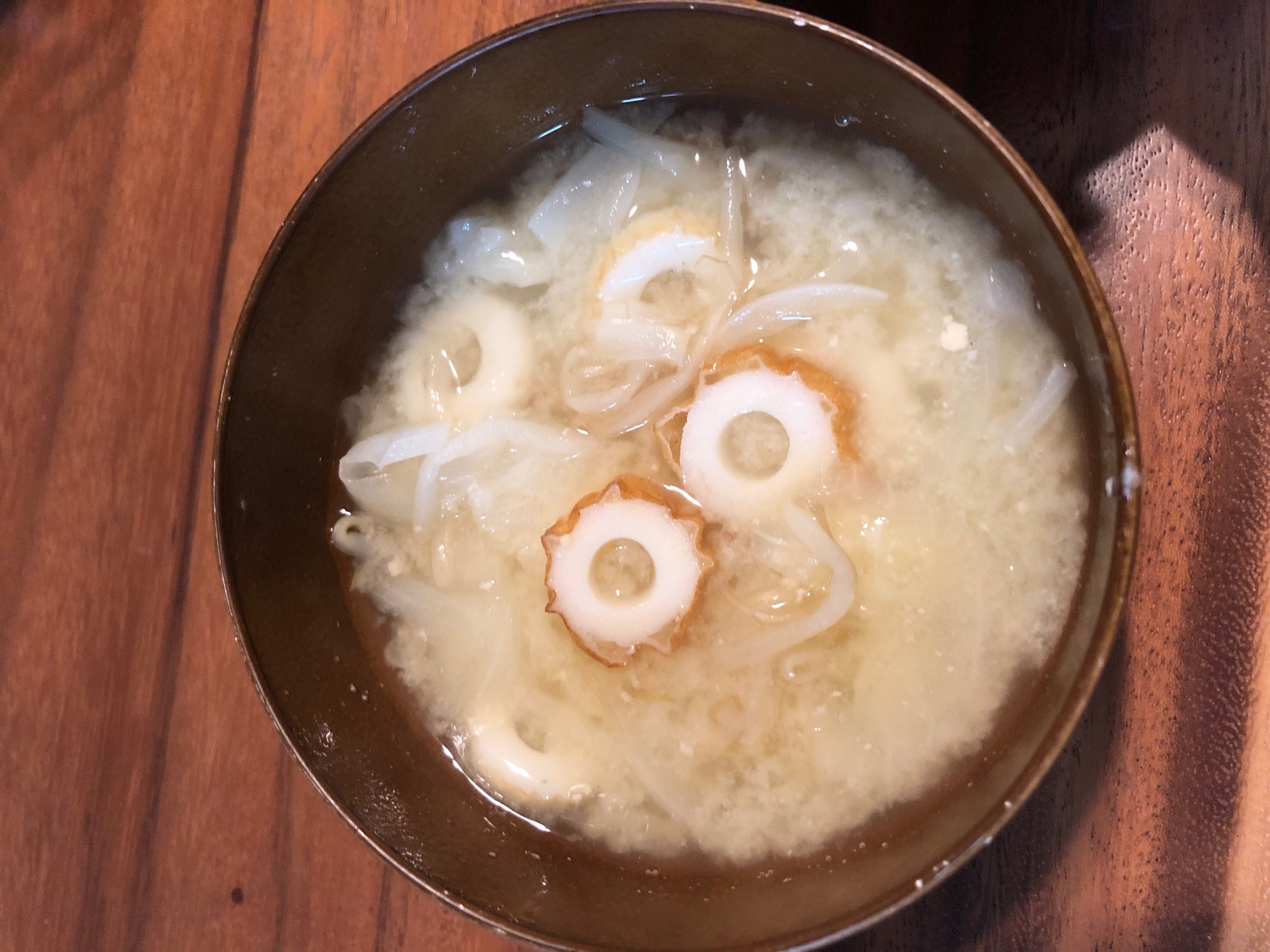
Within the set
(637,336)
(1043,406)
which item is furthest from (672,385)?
(1043,406)

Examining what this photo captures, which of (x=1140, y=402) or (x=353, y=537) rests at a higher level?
(x=1140, y=402)

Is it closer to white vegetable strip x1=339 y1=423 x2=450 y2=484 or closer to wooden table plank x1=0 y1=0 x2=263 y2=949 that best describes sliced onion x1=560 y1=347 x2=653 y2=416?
white vegetable strip x1=339 y1=423 x2=450 y2=484

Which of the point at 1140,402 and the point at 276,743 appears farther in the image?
the point at 276,743

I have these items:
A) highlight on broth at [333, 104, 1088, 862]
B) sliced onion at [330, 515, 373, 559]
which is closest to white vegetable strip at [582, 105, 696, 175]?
highlight on broth at [333, 104, 1088, 862]

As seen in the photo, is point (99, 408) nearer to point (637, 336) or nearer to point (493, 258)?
point (493, 258)

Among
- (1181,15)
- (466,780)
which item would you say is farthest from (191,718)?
(1181,15)

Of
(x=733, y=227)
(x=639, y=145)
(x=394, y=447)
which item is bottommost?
(x=394, y=447)

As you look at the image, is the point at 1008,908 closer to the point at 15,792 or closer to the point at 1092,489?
the point at 1092,489

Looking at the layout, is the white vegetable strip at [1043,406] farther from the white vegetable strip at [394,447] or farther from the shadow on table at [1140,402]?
the white vegetable strip at [394,447]
